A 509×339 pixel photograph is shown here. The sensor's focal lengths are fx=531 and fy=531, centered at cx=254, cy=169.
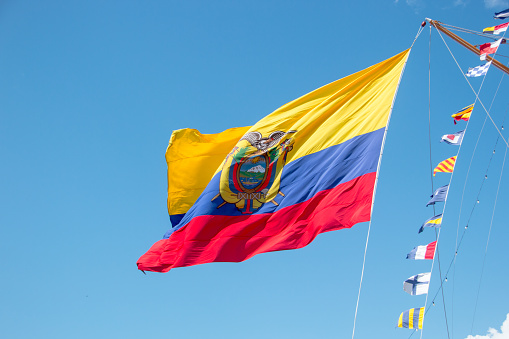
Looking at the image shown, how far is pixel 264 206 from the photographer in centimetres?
1548

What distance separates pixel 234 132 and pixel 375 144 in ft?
20.1

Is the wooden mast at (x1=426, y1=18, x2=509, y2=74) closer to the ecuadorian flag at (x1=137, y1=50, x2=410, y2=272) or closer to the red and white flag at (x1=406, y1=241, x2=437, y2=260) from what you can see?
the ecuadorian flag at (x1=137, y1=50, x2=410, y2=272)

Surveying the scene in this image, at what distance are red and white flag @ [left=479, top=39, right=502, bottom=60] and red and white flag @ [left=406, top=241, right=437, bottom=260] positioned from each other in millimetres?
5429

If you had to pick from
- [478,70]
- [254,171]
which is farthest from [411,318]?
[478,70]

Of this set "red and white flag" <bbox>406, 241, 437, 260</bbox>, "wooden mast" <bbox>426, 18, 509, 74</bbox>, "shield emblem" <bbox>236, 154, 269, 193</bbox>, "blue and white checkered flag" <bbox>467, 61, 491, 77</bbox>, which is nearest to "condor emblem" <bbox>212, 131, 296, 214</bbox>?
"shield emblem" <bbox>236, 154, 269, 193</bbox>

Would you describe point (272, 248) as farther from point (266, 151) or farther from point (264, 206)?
point (266, 151)

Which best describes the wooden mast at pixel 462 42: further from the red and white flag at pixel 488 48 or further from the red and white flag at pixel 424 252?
the red and white flag at pixel 424 252

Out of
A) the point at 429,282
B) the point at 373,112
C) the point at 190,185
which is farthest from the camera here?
the point at 190,185

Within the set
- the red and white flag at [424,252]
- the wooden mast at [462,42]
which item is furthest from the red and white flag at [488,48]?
the red and white flag at [424,252]

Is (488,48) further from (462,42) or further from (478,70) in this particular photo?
(478,70)

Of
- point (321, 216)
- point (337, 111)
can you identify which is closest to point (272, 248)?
point (321, 216)

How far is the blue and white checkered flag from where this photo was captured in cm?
1563

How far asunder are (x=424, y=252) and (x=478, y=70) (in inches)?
232

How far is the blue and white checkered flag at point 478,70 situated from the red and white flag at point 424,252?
214 inches
